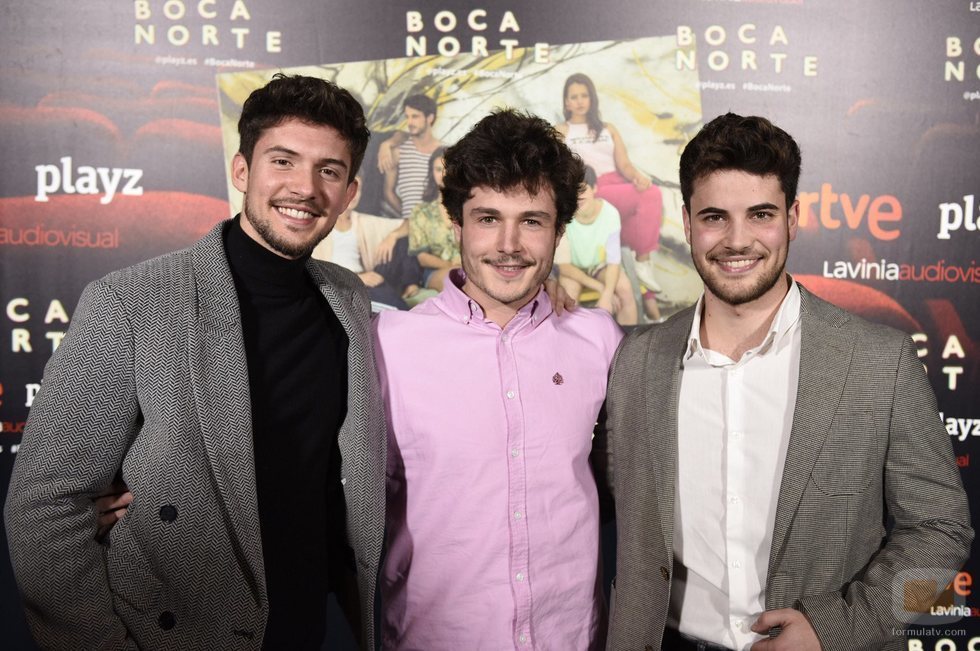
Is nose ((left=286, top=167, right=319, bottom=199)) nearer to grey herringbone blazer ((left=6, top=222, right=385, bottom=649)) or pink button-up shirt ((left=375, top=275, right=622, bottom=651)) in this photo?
grey herringbone blazer ((left=6, top=222, right=385, bottom=649))

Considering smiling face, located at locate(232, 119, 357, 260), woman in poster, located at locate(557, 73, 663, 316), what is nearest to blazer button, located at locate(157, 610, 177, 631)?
smiling face, located at locate(232, 119, 357, 260)

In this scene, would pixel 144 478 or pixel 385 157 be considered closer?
pixel 144 478

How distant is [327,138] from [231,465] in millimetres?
810

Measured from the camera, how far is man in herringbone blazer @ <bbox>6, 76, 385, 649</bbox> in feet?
4.94

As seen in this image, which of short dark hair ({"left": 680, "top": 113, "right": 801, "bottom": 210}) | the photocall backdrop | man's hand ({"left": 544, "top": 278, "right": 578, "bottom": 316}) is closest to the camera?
short dark hair ({"left": 680, "top": 113, "right": 801, "bottom": 210})

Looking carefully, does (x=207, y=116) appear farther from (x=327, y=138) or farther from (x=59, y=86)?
(x=327, y=138)

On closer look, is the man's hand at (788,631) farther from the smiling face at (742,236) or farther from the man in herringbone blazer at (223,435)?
the man in herringbone blazer at (223,435)

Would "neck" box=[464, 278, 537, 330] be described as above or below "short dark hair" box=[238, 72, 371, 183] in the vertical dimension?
below

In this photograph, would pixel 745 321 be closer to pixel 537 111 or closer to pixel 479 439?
pixel 479 439

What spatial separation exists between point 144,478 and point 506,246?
0.98 meters

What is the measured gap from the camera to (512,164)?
2.04 metres

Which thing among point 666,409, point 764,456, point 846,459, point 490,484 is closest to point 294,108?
point 490,484

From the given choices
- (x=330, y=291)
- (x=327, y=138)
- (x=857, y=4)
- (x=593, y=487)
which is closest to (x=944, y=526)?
(x=593, y=487)

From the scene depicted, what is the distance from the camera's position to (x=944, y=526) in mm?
1611
